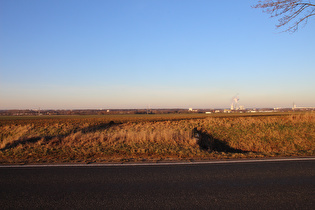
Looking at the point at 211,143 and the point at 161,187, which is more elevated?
the point at 161,187

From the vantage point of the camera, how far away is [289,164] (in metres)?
7.64

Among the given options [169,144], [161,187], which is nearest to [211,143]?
[169,144]

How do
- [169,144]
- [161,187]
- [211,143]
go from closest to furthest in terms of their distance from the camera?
[161,187], [169,144], [211,143]

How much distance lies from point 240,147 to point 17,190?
14.0 meters

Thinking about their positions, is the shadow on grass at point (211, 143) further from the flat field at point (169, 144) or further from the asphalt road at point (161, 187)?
the asphalt road at point (161, 187)

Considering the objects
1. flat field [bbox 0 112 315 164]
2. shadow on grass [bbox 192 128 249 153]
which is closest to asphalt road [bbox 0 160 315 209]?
flat field [bbox 0 112 315 164]

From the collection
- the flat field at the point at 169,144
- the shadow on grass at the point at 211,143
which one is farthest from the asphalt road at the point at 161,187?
the shadow on grass at the point at 211,143

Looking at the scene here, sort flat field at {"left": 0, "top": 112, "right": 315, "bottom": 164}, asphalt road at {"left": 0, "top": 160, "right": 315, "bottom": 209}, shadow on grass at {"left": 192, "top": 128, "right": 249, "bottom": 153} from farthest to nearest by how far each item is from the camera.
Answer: shadow on grass at {"left": 192, "top": 128, "right": 249, "bottom": 153} → flat field at {"left": 0, "top": 112, "right": 315, "bottom": 164} → asphalt road at {"left": 0, "top": 160, "right": 315, "bottom": 209}

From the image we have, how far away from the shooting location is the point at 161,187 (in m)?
5.49

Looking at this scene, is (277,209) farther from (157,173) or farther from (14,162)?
(14,162)

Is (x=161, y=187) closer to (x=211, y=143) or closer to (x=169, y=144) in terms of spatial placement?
(x=169, y=144)

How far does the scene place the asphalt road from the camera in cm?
460

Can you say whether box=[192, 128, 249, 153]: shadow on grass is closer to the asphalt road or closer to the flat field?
the flat field

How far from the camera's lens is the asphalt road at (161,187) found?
15.1 feet
